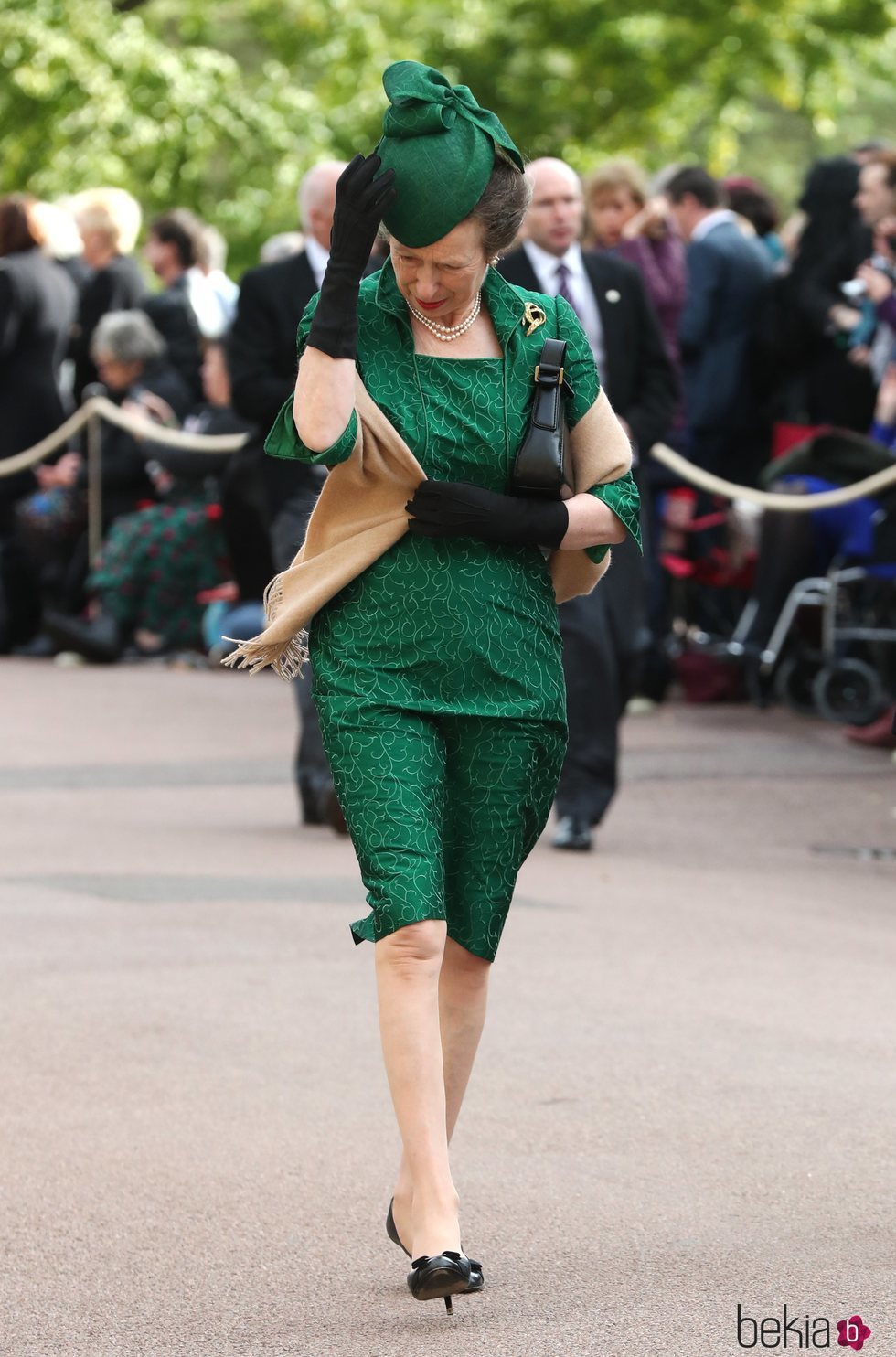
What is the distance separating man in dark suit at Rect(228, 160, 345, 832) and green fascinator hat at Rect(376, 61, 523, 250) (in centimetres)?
538

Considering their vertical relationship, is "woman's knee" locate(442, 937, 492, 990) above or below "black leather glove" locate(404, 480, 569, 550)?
below

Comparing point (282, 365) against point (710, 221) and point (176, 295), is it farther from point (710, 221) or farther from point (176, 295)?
point (176, 295)

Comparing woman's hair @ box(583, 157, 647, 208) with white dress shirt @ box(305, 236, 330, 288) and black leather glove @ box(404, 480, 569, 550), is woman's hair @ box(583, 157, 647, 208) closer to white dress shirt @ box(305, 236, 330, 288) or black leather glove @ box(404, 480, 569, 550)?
white dress shirt @ box(305, 236, 330, 288)

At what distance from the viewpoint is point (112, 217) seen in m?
16.9

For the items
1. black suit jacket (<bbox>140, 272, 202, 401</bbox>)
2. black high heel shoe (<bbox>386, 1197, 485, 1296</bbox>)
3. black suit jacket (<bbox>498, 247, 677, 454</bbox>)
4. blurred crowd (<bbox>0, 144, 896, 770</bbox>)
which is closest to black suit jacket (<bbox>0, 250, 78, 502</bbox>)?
blurred crowd (<bbox>0, 144, 896, 770</bbox>)

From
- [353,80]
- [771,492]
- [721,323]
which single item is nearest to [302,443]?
[771,492]

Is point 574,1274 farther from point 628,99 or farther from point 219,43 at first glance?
point 219,43

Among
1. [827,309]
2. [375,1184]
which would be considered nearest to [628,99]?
[827,309]

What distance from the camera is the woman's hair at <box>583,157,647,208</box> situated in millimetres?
12734

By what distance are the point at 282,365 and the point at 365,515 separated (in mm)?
5603

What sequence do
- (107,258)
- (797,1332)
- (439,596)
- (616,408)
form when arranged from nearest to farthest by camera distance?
(797,1332) → (439,596) → (616,408) → (107,258)

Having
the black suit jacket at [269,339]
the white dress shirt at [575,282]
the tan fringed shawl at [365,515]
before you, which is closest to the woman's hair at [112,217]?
the black suit jacket at [269,339]

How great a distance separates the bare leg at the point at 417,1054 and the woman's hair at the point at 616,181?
8762 millimetres

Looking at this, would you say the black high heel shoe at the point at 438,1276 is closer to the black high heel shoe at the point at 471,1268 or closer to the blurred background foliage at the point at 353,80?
the black high heel shoe at the point at 471,1268
